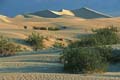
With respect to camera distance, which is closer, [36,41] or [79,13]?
[36,41]

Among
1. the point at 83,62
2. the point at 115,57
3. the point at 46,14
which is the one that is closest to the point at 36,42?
the point at 115,57

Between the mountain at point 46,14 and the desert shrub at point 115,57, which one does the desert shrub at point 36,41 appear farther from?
the mountain at point 46,14

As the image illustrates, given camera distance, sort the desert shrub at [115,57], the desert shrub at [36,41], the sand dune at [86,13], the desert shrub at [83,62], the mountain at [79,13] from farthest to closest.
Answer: the sand dune at [86,13], the mountain at [79,13], the desert shrub at [36,41], the desert shrub at [115,57], the desert shrub at [83,62]

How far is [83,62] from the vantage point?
65.1ft

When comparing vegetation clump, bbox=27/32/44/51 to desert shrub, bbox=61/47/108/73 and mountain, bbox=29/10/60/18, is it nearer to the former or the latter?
desert shrub, bbox=61/47/108/73

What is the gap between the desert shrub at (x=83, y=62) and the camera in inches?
771

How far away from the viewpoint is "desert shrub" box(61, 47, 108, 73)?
1959 cm

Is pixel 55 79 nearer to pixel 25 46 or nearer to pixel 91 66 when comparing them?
pixel 91 66

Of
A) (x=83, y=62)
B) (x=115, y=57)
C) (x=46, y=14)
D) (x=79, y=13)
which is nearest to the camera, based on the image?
(x=83, y=62)

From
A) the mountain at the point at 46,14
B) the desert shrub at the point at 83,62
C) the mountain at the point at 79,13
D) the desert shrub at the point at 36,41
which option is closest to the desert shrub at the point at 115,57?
the desert shrub at the point at 83,62

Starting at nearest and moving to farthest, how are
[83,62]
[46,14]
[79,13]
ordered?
[83,62] → [46,14] → [79,13]

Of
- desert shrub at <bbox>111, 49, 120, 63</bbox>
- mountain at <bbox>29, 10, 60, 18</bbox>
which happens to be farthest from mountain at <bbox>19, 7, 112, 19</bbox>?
desert shrub at <bbox>111, 49, 120, 63</bbox>

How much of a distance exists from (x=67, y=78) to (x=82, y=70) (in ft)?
16.8

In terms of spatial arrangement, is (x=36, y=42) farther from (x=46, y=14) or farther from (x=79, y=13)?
(x=79, y=13)
